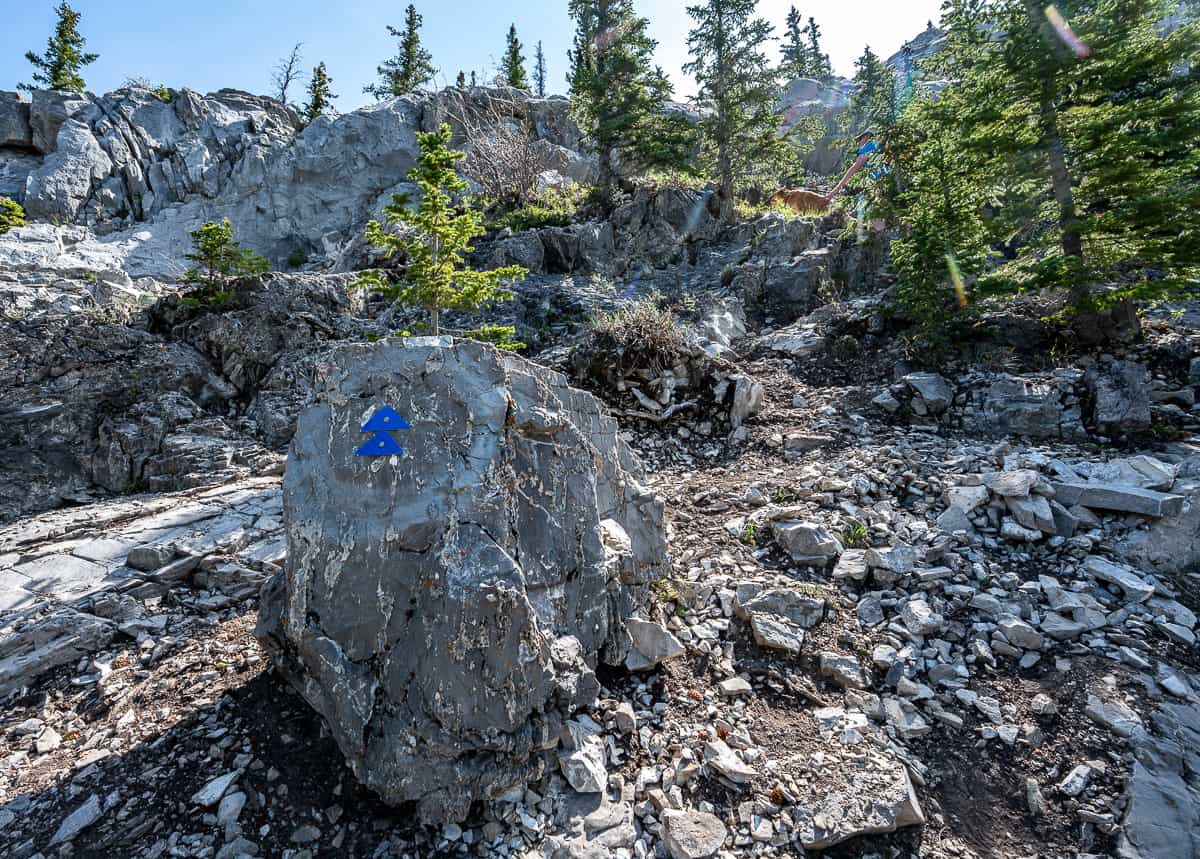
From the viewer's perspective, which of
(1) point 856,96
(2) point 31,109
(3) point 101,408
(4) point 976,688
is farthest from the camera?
(1) point 856,96

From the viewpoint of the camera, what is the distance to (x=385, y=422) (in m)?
3.20

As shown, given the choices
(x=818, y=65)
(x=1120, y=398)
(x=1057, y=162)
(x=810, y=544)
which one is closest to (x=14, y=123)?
(x=810, y=544)

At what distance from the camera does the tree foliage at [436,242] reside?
720 cm

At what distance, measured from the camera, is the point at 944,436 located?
7207 mm

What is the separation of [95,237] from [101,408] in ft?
64.3

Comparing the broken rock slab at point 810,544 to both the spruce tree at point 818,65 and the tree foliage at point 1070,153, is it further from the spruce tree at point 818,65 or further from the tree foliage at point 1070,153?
the spruce tree at point 818,65

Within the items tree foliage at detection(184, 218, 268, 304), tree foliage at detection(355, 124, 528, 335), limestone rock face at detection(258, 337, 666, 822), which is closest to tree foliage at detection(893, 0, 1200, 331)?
tree foliage at detection(355, 124, 528, 335)

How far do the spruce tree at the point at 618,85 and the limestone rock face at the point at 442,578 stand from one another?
18.2m

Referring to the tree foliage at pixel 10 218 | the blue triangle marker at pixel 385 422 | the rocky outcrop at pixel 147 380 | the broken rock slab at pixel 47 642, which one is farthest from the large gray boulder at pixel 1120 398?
the tree foliage at pixel 10 218

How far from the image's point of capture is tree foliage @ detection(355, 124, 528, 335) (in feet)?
23.6

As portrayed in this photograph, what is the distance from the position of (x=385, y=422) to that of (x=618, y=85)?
66.8 feet

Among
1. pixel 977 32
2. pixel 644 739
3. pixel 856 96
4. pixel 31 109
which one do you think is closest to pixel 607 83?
pixel 977 32

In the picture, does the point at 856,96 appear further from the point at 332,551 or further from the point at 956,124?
the point at 332,551

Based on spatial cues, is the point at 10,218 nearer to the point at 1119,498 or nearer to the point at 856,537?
the point at 856,537
